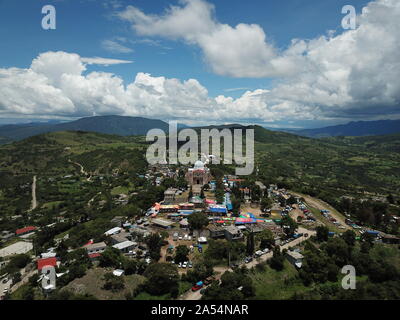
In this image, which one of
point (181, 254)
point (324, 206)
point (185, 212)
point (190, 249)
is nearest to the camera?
point (181, 254)

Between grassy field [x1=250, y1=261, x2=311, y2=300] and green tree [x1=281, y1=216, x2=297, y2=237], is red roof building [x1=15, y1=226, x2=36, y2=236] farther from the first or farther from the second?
green tree [x1=281, y1=216, x2=297, y2=237]

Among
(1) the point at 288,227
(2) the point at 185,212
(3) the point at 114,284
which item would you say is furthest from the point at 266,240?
Result: (3) the point at 114,284

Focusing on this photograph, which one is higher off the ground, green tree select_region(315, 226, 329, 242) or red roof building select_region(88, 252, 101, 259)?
green tree select_region(315, 226, 329, 242)

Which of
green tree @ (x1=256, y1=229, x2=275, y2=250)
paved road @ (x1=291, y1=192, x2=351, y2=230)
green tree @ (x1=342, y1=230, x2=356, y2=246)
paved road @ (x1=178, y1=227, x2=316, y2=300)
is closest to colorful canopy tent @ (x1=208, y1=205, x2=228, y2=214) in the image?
green tree @ (x1=256, y1=229, x2=275, y2=250)

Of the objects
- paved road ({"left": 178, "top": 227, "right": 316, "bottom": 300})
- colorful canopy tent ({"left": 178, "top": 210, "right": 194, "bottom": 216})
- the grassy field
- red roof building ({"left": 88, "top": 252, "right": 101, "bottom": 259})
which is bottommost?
the grassy field

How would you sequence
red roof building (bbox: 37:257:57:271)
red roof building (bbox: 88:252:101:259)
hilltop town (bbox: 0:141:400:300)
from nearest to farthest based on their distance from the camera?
1. hilltop town (bbox: 0:141:400:300)
2. red roof building (bbox: 88:252:101:259)
3. red roof building (bbox: 37:257:57:271)

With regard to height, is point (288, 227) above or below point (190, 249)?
above

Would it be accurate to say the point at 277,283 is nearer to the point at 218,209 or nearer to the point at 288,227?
the point at 288,227

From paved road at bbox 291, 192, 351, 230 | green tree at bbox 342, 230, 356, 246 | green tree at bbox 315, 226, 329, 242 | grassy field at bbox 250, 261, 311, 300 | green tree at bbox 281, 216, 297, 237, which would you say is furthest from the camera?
paved road at bbox 291, 192, 351, 230

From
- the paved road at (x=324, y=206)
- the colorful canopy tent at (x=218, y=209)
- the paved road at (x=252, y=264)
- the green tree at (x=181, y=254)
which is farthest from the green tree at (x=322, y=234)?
the green tree at (x=181, y=254)

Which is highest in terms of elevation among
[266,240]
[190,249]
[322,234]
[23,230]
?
[266,240]

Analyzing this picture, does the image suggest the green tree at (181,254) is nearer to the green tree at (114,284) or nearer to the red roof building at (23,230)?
the green tree at (114,284)
